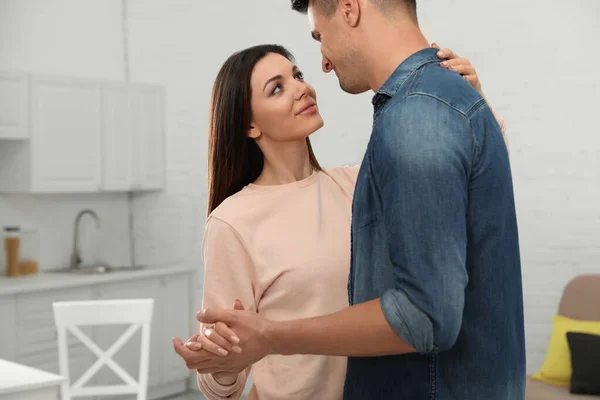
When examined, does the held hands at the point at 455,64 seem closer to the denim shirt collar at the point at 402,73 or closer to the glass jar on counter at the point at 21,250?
the denim shirt collar at the point at 402,73

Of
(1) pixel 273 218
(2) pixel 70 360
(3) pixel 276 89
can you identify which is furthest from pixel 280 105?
(2) pixel 70 360

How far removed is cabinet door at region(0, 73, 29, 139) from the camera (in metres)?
4.88

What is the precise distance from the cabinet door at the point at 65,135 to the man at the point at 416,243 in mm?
4066

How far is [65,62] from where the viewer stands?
18.5 feet

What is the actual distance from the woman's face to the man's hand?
681 millimetres

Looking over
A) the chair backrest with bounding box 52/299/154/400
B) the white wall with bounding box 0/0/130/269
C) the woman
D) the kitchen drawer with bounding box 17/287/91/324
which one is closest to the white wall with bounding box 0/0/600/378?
the white wall with bounding box 0/0/130/269

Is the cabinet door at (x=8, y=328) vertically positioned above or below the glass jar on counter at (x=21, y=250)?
below

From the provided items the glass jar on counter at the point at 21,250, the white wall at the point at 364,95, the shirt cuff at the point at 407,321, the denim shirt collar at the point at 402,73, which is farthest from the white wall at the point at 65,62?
the shirt cuff at the point at 407,321

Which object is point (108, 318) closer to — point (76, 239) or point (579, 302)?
point (579, 302)

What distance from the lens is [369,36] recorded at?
124 cm

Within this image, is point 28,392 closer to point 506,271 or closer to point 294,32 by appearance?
point 506,271

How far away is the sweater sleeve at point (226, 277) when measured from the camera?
1684mm

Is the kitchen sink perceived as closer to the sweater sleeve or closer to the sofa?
the sofa

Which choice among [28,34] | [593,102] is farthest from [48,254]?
[593,102]
